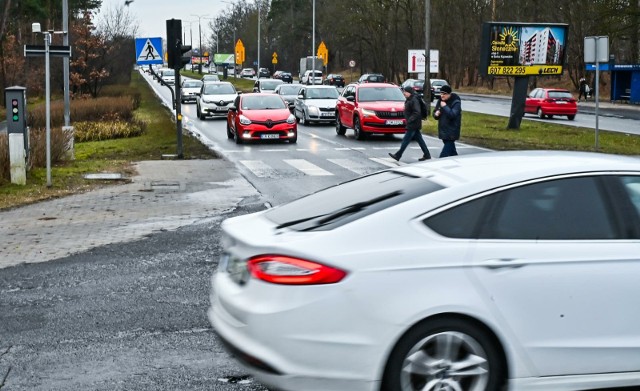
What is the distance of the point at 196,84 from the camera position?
2237 inches

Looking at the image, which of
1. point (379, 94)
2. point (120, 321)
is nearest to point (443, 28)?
point (379, 94)

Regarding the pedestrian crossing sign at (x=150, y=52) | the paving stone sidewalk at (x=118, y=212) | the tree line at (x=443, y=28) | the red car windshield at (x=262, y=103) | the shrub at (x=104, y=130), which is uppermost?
the tree line at (x=443, y=28)

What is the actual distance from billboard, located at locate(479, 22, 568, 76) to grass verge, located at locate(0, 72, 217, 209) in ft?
36.8

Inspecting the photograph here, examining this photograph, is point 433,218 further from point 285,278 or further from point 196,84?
point 196,84

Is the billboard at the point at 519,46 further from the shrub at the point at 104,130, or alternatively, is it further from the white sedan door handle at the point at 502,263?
the white sedan door handle at the point at 502,263

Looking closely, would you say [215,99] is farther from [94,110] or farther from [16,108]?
[16,108]

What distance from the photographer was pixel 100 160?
22766 millimetres

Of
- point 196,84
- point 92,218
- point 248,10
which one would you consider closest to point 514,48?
point 92,218

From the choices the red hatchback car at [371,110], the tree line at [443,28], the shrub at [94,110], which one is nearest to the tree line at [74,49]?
the shrub at [94,110]

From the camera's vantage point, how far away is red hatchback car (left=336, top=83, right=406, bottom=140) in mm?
28375

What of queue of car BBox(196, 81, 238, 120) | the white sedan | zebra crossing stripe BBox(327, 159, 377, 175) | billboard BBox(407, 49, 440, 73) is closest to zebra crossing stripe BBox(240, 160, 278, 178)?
zebra crossing stripe BBox(327, 159, 377, 175)

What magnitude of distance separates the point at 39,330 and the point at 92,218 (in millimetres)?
6407

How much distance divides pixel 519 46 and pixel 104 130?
14.7 m

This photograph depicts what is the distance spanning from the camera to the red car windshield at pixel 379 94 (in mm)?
29578
